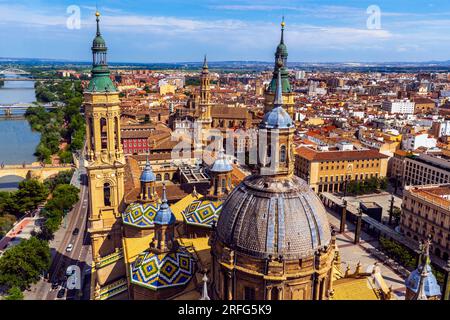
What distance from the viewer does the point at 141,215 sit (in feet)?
75.5

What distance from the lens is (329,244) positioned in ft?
49.7

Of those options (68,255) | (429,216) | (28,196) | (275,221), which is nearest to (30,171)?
(28,196)

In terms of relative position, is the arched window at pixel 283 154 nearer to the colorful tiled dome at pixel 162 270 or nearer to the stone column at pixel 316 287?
the stone column at pixel 316 287

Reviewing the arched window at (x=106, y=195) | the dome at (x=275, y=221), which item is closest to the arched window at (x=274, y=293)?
the dome at (x=275, y=221)

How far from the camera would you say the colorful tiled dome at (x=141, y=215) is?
22.5 meters

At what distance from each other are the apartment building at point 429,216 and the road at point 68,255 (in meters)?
28.0

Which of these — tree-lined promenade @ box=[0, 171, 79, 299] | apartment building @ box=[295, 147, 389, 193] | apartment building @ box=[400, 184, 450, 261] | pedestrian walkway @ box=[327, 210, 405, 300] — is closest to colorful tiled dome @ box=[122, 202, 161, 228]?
tree-lined promenade @ box=[0, 171, 79, 299]

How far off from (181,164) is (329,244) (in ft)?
97.0

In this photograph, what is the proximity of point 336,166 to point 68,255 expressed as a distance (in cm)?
3251

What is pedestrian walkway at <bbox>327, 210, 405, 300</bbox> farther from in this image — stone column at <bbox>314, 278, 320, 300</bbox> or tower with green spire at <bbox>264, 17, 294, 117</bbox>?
stone column at <bbox>314, 278, 320, 300</bbox>

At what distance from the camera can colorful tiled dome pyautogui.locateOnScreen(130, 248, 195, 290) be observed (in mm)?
17094

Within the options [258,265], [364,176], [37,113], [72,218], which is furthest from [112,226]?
[37,113]

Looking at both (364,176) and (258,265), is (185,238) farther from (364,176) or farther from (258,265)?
(364,176)

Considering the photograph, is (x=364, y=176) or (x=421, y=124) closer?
(x=364, y=176)
